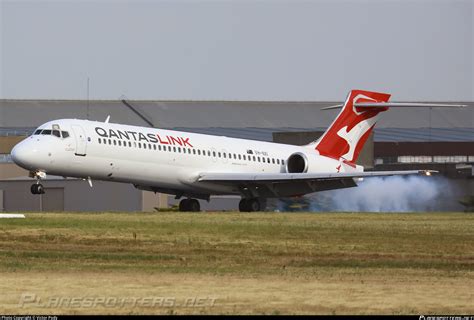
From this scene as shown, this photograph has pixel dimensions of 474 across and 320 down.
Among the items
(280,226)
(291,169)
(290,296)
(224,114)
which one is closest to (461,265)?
(290,296)

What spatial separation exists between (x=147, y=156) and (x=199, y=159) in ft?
10.6

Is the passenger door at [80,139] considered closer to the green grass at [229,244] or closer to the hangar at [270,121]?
the green grass at [229,244]

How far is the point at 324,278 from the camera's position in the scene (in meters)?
23.5

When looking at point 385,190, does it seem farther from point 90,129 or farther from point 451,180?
point 90,129

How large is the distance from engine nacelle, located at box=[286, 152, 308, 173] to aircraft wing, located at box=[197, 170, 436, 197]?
1.86 meters

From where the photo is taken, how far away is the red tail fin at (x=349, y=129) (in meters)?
53.3

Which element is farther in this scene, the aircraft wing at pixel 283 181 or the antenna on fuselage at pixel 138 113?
the antenna on fuselage at pixel 138 113

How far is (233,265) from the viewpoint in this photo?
25.7 meters

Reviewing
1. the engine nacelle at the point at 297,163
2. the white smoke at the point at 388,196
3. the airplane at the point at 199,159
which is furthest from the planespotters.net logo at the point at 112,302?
the white smoke at the point at 388,196

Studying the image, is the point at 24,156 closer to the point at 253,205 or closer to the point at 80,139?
the point at 80,139

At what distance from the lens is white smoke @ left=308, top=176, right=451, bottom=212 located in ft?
168

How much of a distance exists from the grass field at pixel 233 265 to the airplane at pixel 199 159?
4.61 meters

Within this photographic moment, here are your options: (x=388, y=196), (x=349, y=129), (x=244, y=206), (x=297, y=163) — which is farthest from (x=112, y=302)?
(x=349, y=129)

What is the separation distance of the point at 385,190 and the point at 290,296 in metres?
32.5
